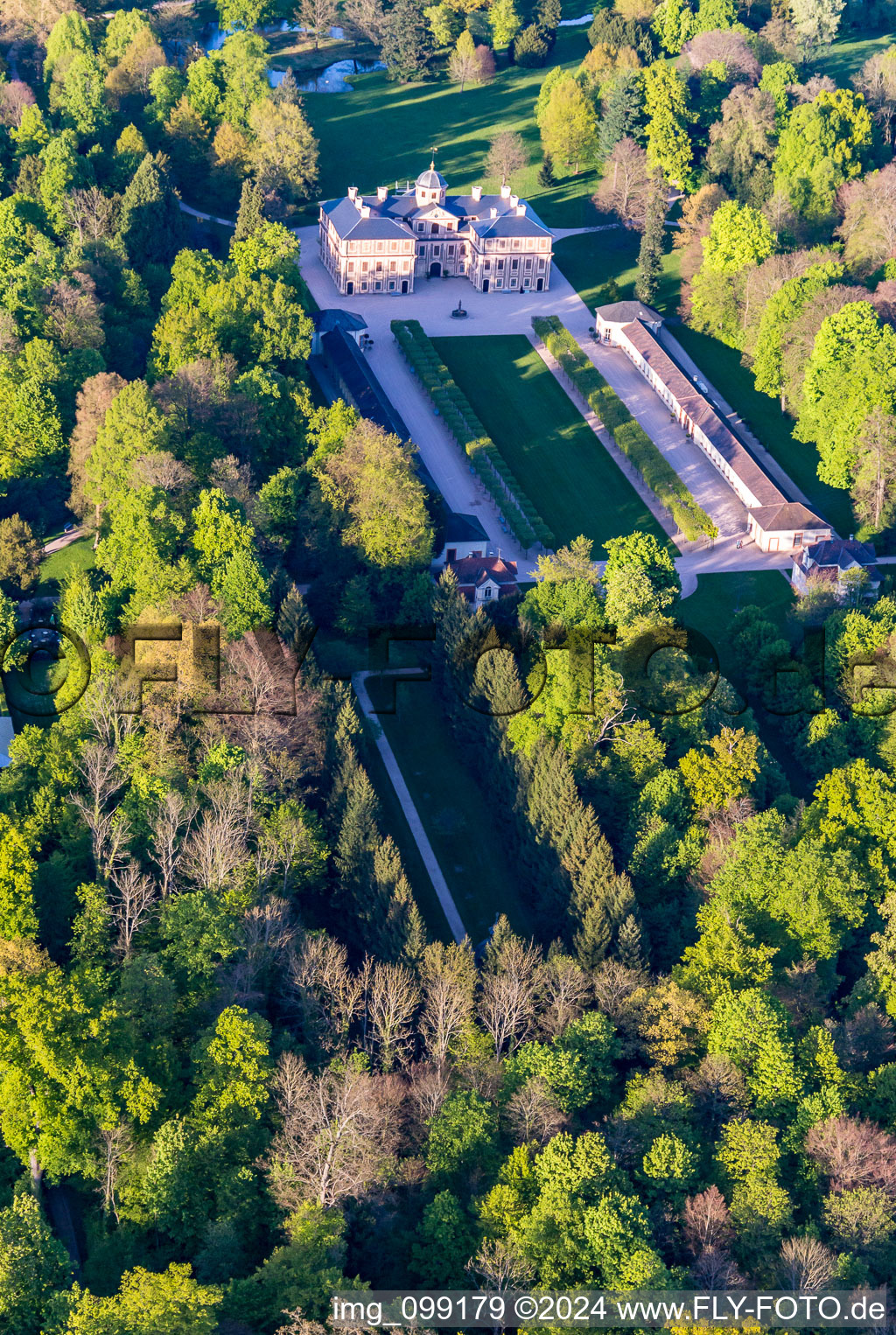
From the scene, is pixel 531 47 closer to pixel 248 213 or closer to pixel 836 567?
pixel 248 213

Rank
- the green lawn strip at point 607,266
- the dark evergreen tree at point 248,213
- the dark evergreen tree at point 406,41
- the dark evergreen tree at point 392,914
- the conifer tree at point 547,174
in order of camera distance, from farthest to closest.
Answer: the dark evergreen tree at point 406,41
the conifer tree at point 547,174
the green lawn strip at point 607,266
the dark evergreen tree at point 248,213
the dark evergreen tree at point 392,914

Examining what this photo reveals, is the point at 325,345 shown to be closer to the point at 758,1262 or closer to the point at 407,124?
the point at 407,124

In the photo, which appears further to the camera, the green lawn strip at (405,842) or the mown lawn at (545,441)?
the mown lawn at (545,441)

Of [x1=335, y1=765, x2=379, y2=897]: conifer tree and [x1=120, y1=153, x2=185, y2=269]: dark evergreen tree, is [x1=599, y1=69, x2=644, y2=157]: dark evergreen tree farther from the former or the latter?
[x1=335, y1=765, x2=379, y2=897]: conifer tree

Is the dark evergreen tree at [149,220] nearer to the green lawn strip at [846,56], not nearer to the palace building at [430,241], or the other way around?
the palace building at [430,241]

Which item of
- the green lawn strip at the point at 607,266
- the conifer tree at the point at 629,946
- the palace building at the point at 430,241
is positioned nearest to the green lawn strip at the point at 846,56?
the green lawn strip at the point at 607,266

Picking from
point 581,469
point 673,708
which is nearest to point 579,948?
point 673,708
